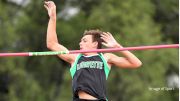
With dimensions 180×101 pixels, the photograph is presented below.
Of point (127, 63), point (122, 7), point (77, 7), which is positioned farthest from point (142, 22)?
point (127, 63)

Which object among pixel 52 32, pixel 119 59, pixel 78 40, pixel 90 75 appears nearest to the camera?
pixel 90 75

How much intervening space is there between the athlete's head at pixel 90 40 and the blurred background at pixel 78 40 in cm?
1318

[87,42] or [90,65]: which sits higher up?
[87,42]

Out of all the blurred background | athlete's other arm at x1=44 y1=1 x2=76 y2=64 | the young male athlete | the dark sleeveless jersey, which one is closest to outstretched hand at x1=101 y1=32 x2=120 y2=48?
the young male athlete

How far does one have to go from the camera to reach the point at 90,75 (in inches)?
320

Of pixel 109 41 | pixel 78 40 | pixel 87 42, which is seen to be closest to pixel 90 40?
pixel 87 42

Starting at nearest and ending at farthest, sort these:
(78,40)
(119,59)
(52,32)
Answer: (119,59) → (52,32) → (78,40)

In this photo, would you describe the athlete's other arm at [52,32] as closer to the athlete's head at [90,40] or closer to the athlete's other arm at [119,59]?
the athlete's head at [90,40]

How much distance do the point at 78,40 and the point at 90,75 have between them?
52.3 feet

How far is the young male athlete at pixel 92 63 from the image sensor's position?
8.05 meters

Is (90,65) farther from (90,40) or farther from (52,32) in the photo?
(52,32)

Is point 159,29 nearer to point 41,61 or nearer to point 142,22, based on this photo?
point 142,22

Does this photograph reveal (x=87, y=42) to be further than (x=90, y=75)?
Yes

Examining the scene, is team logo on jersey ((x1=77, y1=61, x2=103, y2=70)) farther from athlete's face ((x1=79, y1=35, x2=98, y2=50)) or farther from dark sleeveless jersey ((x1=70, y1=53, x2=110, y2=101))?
athlete's face ((x1=79, y1=35, x2=98, y2=50))
